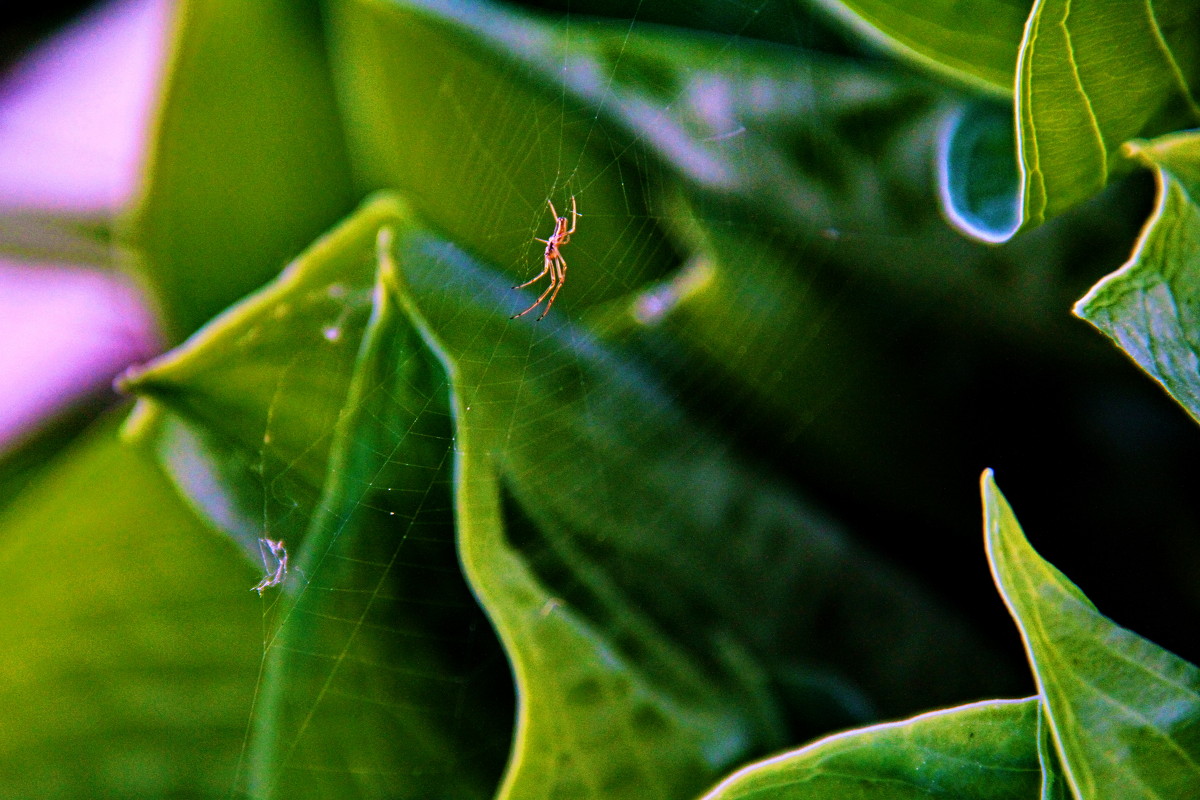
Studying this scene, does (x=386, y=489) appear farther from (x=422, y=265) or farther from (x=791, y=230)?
(x=791, y=230)

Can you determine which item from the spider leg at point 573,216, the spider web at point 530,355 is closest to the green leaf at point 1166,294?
the spider web at point 530,355

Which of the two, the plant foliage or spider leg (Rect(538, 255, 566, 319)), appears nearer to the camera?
the plant foliage

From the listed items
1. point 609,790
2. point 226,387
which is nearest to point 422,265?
point 226,387

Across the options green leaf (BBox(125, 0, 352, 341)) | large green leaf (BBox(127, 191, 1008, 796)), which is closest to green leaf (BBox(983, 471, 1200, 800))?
large green leaf (BBox(127, 191, 1008, 796))

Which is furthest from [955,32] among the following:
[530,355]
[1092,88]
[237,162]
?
[237,162]

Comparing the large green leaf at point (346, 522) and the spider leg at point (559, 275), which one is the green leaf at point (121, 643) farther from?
the spider leg at point (559, 275)

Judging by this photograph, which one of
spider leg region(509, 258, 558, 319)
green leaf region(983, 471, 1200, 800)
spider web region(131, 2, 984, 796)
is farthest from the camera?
spider leg region(509, 258, 558, 319)

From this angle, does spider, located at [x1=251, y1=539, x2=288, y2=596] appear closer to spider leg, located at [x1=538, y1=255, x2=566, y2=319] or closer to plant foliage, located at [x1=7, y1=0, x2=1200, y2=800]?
plant foliage, located at [x1=7, y1=0, x2=1200, y2=800]
